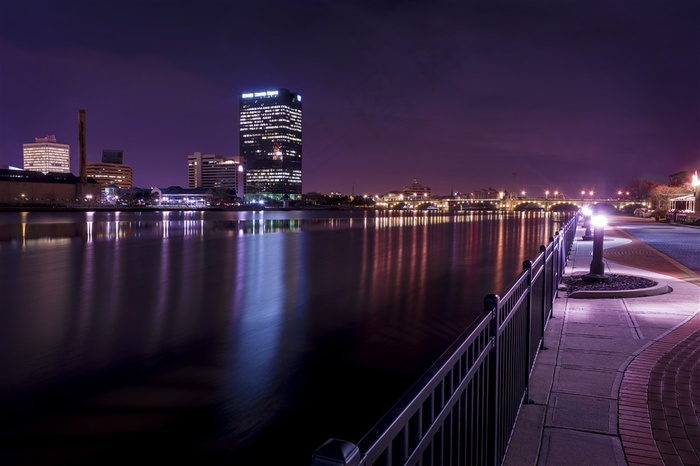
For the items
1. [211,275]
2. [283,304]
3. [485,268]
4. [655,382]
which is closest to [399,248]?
[485,268]

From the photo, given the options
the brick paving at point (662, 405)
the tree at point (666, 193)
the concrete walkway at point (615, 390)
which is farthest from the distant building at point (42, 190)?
the brick paving at point (662, 405)

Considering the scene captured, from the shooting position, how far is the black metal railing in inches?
74.0

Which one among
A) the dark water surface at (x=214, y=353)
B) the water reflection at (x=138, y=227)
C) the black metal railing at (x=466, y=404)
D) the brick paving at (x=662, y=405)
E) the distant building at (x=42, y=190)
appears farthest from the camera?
the distant building at (x=42, y=190)

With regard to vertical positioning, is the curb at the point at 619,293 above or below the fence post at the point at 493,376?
below

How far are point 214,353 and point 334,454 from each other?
22.0 feet

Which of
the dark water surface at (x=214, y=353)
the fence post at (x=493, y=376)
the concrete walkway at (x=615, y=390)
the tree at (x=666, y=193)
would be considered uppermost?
the tree at (x=666, y=193)

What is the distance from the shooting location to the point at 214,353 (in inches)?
310

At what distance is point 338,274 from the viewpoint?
17.0m

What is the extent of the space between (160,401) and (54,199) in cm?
18033

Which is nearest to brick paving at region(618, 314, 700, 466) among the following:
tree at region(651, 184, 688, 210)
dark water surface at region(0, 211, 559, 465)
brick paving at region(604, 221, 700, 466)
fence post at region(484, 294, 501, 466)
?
brick paving at region(604, 221, 700, 466)

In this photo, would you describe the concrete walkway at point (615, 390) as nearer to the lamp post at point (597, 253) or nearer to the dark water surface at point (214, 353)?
the dark water surface at point (214, 353)

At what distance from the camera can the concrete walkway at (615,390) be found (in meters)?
4.24

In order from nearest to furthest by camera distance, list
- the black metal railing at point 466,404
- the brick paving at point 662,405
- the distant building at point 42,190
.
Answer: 1. the black metal railing at point 466,404
2. the brick paving at point 662,405
3. the distant building at point 42,190

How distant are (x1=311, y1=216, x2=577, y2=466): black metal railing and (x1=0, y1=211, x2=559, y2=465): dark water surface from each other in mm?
1641
